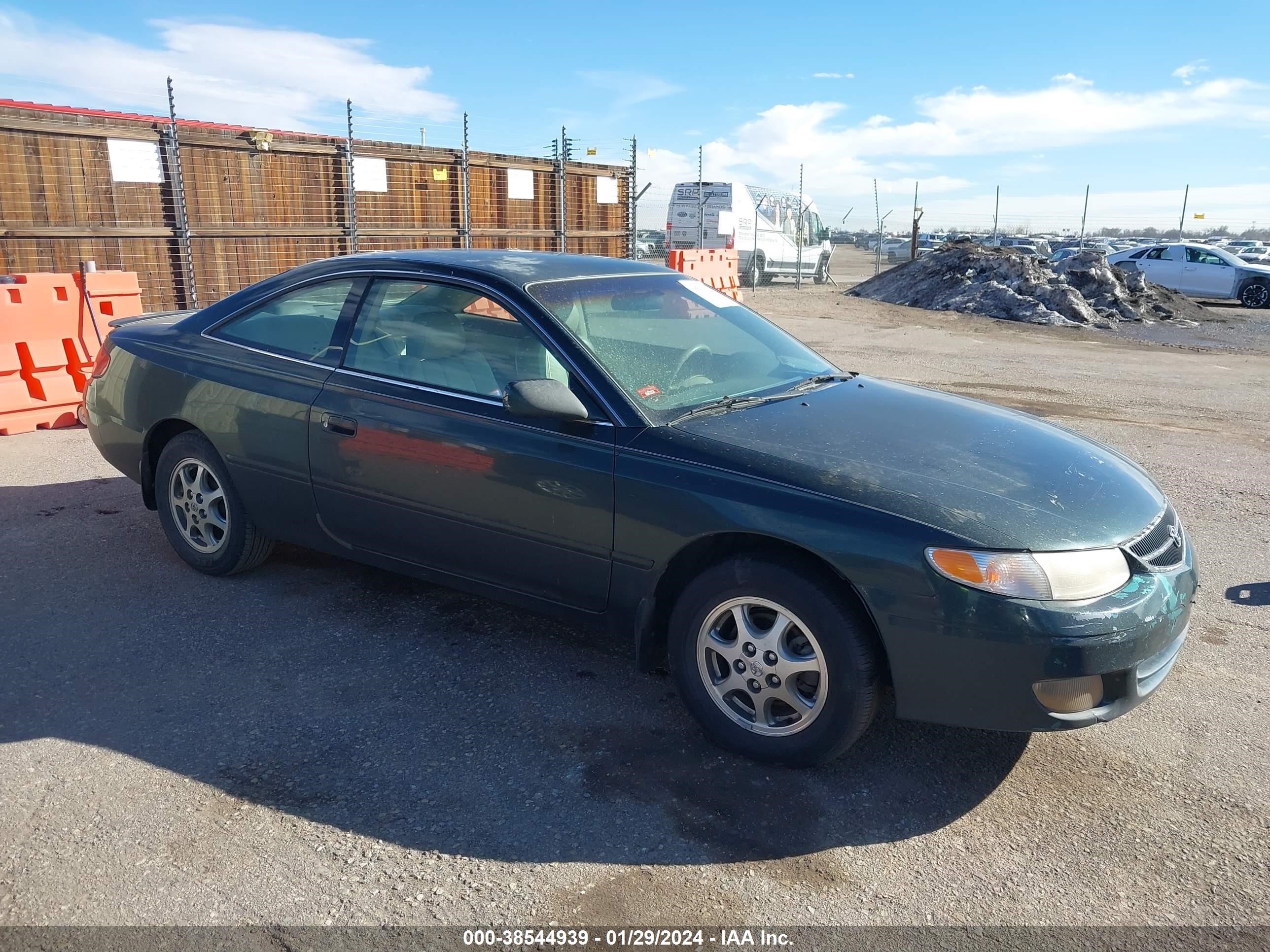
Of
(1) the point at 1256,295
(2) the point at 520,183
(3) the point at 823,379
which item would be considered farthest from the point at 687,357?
(1) the point at 1256,295

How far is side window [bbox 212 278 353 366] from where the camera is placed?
4434mm

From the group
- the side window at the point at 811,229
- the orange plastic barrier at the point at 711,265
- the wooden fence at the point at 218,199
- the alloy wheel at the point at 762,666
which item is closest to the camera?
the alloy wheel at the point at 762,666

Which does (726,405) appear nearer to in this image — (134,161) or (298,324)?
(298,324)

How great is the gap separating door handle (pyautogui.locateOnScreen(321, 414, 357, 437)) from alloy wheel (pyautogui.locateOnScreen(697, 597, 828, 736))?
1.74 m

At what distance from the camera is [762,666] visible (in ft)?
10.7

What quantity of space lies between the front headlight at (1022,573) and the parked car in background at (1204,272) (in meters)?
26.7

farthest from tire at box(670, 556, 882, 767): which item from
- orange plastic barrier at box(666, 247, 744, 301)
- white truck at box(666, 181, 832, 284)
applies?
white truck at box(666, 181, 832, 284)

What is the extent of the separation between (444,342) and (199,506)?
164 centimetres

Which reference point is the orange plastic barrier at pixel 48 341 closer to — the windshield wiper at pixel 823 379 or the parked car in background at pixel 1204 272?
the windshield wiper at pixel 823 379

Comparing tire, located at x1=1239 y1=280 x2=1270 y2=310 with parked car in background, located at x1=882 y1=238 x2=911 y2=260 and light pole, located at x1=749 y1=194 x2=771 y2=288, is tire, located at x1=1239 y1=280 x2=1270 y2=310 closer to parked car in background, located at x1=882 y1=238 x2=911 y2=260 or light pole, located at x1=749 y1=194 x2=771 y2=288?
light pole, located at x1=749 y1=194 x2=771 y2=288

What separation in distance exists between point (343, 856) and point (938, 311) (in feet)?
70.5

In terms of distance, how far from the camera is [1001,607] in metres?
2.92

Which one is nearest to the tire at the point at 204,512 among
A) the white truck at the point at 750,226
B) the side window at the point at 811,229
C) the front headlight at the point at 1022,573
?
the front headlight at the point at 1022,573

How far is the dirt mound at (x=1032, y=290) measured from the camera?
21359 millimetres
